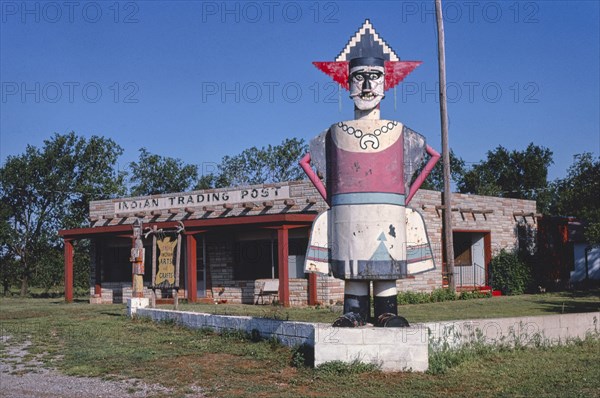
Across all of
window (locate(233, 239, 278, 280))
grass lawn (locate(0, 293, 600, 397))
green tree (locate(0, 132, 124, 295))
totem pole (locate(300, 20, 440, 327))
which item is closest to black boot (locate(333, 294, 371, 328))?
totem pole (locate(300, 20, 440, 327))

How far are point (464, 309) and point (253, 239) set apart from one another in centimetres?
752

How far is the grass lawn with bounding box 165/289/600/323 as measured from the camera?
15.0 m

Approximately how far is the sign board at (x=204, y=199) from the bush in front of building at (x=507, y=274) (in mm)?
7928

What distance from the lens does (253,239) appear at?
22.3 metres

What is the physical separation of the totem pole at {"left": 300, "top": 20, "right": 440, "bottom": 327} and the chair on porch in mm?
12312

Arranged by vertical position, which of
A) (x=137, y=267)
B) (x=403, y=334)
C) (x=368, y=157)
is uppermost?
(x=368, y=157)

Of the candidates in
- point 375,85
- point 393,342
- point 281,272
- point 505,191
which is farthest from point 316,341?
point 505,191

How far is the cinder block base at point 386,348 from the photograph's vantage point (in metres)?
8.56

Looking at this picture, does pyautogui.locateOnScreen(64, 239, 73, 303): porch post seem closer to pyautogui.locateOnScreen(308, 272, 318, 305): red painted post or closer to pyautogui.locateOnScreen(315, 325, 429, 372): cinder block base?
pyautogui.locateOnScreen(308, 272, 318, 305): red painted post

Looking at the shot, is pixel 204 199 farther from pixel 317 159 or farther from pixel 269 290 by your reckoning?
pixel 317 159

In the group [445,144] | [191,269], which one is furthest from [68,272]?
[445,144]

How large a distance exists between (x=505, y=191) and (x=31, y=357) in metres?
46.8

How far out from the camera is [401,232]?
348 inches

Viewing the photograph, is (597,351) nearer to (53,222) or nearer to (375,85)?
(375,85)
